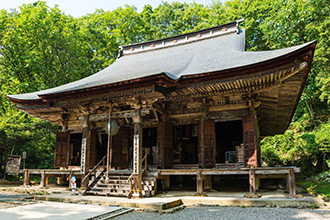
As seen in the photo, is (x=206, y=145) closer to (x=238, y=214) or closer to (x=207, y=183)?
(x=207, y=183)

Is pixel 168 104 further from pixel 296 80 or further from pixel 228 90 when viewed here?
pixel 296 80

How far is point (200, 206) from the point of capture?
750 cm

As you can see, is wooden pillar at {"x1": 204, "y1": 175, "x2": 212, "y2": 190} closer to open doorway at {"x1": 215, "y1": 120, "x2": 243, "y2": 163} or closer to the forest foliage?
open doorway at {"x1": 215, "y1": 120, "x2": 243, "y2": 163}

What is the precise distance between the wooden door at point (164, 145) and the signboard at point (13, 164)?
989cm

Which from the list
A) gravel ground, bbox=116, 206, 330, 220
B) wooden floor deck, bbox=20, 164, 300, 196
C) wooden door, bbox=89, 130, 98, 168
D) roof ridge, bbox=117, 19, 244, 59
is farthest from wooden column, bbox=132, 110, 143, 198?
roof ridge, bbox=117, 19, 244, 59

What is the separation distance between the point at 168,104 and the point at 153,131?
4328mm

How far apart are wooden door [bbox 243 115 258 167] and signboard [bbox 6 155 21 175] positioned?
13.2 meters

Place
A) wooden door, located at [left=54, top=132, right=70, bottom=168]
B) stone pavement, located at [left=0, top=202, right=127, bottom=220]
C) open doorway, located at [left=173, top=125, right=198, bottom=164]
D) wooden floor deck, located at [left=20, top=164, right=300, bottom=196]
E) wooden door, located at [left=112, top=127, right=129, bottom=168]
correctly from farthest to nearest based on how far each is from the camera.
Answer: open doorway, located at [left=173, top=125, right=198, bottom=164] < wooden door, located at [left=54, top=132, right=70, bottom=168] < wooden door, located at [left=112, top=127, right=129, bottom=168] < wooden floor deck, located at [left=20, top=164, right=300, bottom=196] < stone pavement, located at [left=0, top=202, right=127, bottom=220]

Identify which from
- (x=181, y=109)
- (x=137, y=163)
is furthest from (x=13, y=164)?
(x=181, y=109)

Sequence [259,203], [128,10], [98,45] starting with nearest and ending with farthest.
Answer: [259,203], [98,45], [128,10]

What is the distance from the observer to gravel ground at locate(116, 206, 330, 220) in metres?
5.81

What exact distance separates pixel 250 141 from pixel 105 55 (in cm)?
2169

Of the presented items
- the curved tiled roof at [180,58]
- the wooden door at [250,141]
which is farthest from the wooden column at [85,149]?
the wooden door at [250,141]

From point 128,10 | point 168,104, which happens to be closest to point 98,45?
point 128,10
